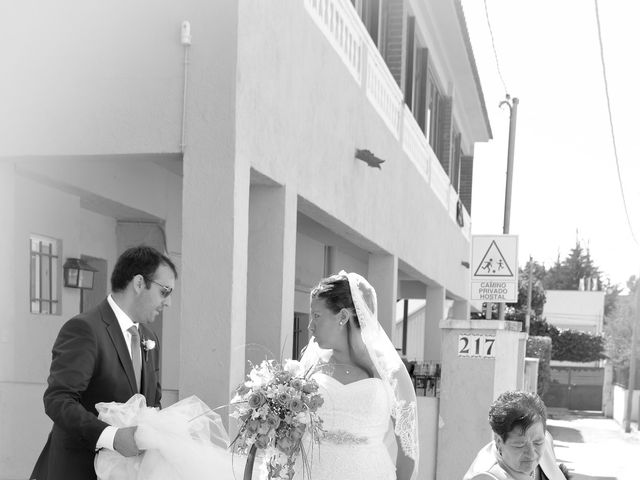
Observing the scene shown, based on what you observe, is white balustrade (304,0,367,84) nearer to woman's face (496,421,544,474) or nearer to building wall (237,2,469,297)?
building wall (237,2,469,297)

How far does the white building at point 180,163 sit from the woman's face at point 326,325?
1800 mm

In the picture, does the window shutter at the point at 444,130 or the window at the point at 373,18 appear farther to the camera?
the window shutter at the point at 444,130

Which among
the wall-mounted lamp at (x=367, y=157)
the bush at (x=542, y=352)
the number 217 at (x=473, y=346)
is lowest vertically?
the bush at (x=542, y=352)

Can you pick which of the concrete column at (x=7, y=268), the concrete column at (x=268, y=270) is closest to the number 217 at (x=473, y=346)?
the concrete column at (x=268, y=270)

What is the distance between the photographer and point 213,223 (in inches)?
252

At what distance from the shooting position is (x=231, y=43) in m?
6.49

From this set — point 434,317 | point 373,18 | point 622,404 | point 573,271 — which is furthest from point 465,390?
point 573,271

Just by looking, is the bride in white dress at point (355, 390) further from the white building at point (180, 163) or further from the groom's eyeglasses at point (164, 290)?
the white building at point (180, 163)

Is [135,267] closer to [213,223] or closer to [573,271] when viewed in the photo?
[213,223]

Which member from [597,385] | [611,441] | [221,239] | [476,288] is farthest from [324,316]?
[597,385]

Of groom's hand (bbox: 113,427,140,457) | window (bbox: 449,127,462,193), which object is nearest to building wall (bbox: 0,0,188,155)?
groom's hand (bbox: 113,427,140,457)

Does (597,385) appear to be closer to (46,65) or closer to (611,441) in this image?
(611,441)

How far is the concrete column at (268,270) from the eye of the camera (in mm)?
7574

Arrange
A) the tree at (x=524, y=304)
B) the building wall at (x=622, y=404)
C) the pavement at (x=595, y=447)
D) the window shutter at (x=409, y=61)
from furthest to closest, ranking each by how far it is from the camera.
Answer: the tree at (x=524, y=304) → the building wall at (x=622, y=404) → the pavement at (x=595, y=447) → the window shutter at (x=409, y=61)
